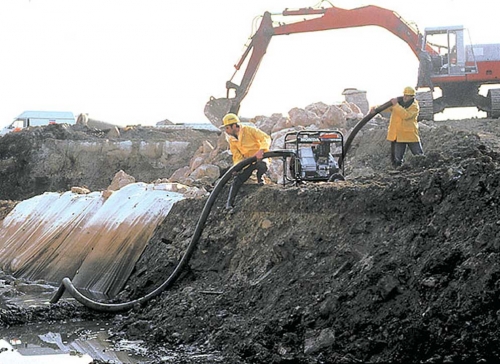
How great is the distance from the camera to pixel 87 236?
13.6m

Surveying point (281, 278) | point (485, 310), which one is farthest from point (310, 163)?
point (485, 310)

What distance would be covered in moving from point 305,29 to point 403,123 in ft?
34.9

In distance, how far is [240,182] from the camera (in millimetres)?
11008

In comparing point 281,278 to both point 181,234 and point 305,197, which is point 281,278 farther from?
point 181,234

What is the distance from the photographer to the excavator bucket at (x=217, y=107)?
2327cm

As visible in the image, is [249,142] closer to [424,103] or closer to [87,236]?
[87,236]

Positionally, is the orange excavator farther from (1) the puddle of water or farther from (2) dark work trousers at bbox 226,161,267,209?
(1) the puddle of water

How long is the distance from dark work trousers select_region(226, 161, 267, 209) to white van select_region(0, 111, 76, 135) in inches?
1166

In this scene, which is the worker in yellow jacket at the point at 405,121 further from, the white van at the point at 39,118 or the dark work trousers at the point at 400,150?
the white van at the point at 39,118

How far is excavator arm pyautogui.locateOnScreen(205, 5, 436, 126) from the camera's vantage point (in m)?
20.8

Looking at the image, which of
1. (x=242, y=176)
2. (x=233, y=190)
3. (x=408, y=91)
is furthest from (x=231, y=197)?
(x=408, y=91)

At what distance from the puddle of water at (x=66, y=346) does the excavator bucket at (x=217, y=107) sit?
13.8 metres

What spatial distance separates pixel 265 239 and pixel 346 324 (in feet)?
9.27

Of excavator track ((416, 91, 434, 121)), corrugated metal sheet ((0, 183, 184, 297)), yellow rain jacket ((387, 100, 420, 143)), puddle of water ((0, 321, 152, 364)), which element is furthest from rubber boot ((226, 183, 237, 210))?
excavator track ((416, 91, 434, 121))
